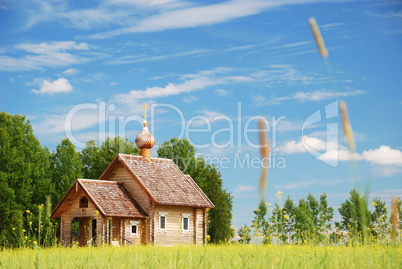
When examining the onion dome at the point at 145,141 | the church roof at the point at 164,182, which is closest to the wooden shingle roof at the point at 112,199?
the church roof at the point at 164,182

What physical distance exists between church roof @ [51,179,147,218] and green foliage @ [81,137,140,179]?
575 inches

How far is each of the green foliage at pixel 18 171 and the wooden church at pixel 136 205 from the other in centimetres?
642

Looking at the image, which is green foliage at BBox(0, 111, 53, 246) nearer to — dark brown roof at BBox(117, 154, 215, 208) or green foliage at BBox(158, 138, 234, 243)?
dark brown roof at BBox(117, 154, 215, 208)

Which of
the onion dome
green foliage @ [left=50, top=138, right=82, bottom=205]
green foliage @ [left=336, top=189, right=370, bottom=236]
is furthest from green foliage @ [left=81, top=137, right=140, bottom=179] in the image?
green foliage @ [left=336, top=189, right=370, bottom=236]

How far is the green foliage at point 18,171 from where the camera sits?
3734 centimetres

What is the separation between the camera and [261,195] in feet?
8.46

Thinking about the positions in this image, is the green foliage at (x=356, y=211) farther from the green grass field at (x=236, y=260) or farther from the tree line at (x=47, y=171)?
the tree line at (x=47, y=171)

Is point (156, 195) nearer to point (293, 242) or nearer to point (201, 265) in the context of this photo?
point (293, 242)

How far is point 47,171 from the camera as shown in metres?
43.2

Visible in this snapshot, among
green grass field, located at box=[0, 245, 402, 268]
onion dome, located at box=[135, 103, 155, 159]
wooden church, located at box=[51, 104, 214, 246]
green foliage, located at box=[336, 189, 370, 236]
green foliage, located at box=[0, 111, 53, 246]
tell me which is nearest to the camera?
green foliage, located at box=[336, 189, 370, 236]

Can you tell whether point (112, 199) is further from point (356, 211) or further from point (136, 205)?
point (356, 211)

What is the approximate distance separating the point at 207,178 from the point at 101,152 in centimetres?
1181

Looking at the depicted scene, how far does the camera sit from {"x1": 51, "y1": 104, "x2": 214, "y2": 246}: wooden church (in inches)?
1212

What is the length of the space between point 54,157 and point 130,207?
1806cm
